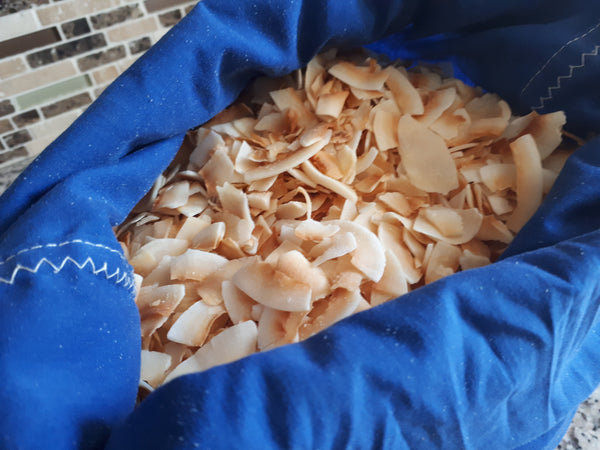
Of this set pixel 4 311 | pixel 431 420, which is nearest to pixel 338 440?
pixel 431 420

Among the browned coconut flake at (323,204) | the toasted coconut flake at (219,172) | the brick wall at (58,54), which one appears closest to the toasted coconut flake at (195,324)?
the browned coconut flake at (323,204)

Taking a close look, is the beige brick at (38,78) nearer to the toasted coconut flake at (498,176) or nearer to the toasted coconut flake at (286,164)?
the toasted coconut flake at (286,164)

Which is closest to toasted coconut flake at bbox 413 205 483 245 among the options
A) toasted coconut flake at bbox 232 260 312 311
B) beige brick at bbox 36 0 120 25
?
toasted coconut flake at bbox 232 260 312 311

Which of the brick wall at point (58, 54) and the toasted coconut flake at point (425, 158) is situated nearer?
the toasted coconut flake at point (425, 158)

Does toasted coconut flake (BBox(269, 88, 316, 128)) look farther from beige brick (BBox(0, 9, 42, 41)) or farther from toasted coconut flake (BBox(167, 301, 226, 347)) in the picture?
beige brick (BBox(0, 9, 42, 41))

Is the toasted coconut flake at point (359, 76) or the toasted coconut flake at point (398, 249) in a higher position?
the toasted coconut flake at point (359, 76)

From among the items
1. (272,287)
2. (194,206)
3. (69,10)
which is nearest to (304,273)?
(272,287)
